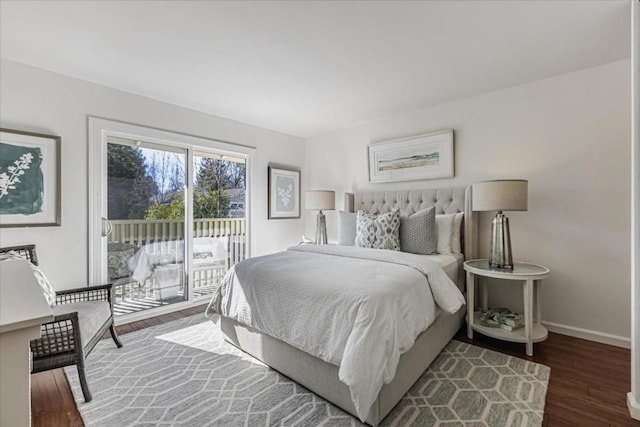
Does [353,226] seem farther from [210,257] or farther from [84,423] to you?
[84,423]

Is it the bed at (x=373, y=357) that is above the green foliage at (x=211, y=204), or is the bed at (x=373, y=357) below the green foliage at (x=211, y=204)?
below

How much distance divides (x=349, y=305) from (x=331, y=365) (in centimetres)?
39

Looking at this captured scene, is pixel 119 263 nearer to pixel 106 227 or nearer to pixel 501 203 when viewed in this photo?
pixel 106 227

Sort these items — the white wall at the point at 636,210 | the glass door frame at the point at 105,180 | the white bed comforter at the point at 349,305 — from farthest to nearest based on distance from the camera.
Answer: the glass door frame at the point at 105,180 < the white wall at the point at 636,210 < the white bed comforter at the point at 349,305

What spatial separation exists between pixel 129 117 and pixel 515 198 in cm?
372

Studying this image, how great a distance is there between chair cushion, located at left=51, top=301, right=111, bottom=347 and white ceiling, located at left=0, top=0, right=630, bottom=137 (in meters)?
1.93

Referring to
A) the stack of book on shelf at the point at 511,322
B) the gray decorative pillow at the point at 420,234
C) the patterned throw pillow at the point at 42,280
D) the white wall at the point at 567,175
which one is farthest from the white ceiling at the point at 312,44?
the stack of book on shelf at the point at 511,322

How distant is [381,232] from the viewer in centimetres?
299

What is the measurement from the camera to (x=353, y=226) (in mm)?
3471

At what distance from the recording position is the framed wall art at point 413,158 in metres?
3.33

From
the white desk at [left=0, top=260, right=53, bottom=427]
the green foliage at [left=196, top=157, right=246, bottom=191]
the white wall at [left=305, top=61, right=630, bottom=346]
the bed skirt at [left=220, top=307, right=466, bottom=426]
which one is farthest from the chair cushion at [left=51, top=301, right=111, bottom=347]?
the white wall at [left=305, top=61, right=630, bottom=346]

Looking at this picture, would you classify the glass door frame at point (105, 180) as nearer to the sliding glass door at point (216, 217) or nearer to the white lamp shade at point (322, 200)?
the sliding glass door at point (216, 217)

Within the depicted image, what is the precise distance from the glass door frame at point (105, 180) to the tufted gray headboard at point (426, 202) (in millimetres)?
1953

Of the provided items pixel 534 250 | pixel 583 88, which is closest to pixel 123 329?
pixel 534 250
